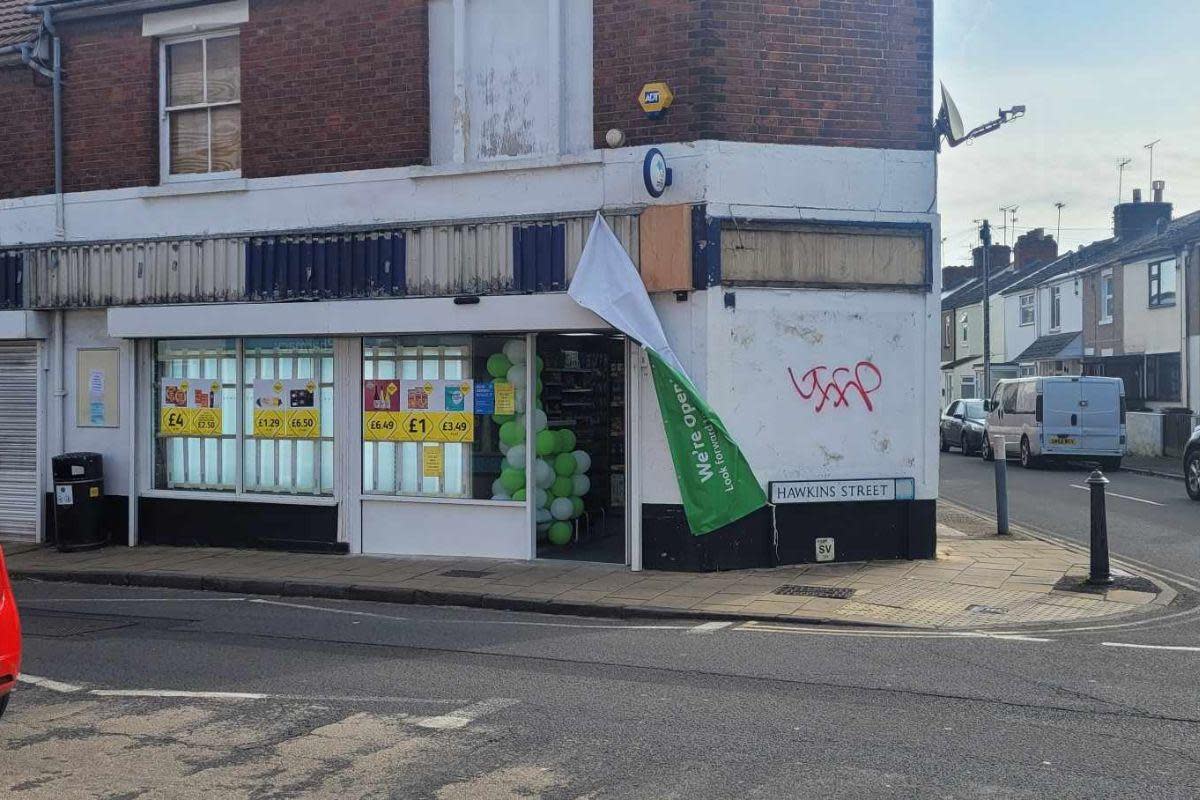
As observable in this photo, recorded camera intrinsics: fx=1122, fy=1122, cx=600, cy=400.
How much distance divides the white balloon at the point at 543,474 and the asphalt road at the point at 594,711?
3144 mm

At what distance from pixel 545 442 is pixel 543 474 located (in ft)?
1.15

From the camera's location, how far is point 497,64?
39.9 ft

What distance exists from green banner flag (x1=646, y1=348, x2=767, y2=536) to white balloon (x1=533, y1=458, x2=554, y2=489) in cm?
184

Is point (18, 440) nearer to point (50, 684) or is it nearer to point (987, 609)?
point (50, 684)

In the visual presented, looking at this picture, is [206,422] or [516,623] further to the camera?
[206,422]

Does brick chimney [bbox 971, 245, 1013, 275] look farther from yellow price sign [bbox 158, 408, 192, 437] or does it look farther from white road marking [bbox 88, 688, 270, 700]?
white road marking [bbox 88, 688, 270, 700]

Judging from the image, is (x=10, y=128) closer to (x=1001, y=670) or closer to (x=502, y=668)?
(x=502, y=668)

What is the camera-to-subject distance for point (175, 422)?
13.6m

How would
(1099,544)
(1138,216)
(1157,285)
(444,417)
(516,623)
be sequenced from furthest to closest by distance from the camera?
(1138,216) → (1157,285) → (444,417) → (1099,544) → (516,623)

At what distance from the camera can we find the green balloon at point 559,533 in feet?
40.7

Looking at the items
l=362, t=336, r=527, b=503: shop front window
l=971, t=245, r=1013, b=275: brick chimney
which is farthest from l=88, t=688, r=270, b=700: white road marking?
l=971, t=245, r=1013, b=275: brick chimney

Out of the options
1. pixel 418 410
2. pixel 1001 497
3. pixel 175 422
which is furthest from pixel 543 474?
pixel 1001 497

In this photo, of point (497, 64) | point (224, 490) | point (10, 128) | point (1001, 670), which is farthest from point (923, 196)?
point (10, 128)

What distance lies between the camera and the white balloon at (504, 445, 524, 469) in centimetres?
1208
